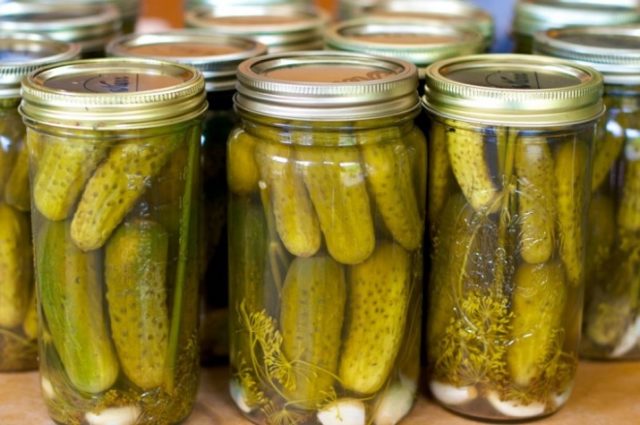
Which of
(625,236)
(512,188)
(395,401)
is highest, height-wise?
(512,188)

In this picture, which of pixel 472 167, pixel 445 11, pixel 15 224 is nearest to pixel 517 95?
pixel 472 167

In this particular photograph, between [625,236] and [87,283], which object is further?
[625,236]

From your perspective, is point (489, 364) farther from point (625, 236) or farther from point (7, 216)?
point (7, 216)

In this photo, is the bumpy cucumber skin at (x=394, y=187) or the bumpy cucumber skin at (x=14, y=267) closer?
the bumpy cucumber skin at (x=394, y=187)

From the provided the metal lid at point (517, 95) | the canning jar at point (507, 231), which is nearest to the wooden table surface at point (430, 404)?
the canning jar at point (507, 231)

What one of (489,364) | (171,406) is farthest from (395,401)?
(171,406)

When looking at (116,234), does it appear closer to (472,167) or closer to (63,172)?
(63,172)

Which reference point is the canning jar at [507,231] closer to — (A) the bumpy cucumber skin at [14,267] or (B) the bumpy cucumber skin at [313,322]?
(B) the bumpy cucumber skin at [313,322]
